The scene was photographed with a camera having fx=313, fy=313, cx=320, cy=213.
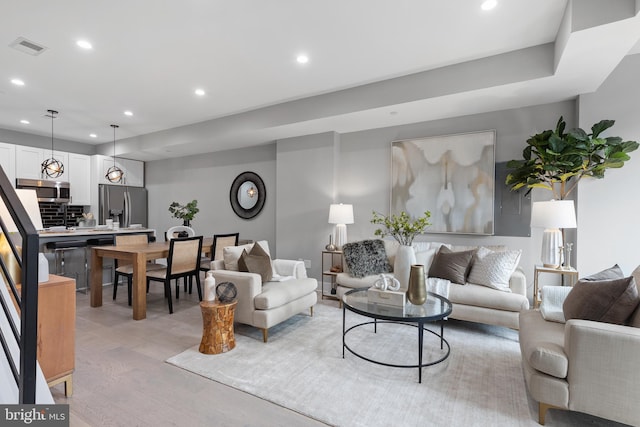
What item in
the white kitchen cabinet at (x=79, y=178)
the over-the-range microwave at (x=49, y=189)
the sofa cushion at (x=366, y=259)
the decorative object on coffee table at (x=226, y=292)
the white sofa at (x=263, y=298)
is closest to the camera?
the decorative object on coffee table at (x=226, y=292)

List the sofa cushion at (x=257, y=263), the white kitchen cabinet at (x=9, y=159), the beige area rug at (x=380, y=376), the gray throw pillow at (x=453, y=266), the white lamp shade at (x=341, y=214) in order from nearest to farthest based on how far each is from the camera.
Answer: the beige area rug at (x=380, y=376) < the sofa cushion at (x=257, y=263) < the gray throw pillow at (x=453, y=266) < the white lamp shade at (x=341, y=214) < the white kitchen cabinet at (x=9, y=159)

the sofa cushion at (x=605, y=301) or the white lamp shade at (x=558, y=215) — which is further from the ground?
the white lamp shade at (x=558, y=215)

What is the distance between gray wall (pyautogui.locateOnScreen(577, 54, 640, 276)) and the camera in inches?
124

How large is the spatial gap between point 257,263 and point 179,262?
1201mm

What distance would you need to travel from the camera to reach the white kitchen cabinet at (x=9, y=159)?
558 cm

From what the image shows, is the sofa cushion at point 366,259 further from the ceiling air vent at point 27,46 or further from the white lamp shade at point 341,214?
the ceiling air vent at point 27,46

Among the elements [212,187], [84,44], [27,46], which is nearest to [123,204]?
[212,187]

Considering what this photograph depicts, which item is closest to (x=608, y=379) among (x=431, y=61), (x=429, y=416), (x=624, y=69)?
(x=429, y=416)

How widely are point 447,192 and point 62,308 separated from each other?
13.4 feet

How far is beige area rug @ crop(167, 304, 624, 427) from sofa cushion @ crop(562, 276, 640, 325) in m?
0.62

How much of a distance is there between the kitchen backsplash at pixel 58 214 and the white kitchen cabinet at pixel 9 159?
695 millimetres

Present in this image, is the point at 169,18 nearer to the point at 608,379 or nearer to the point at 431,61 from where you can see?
the point at 431,61

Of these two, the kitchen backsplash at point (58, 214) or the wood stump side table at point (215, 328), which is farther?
the kitchen backsplash at point (58, 214)

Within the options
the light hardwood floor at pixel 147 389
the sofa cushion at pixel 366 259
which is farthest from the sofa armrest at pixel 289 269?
the light hardwood floor at pixel 147 389
